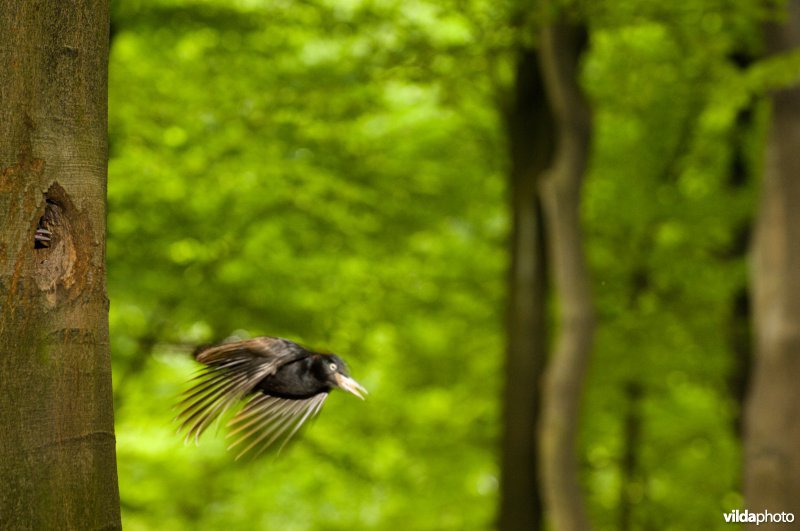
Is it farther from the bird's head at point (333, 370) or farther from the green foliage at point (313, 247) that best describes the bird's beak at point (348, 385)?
the green foliage at point (313, 247)

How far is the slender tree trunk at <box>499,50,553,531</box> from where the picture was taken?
9969 mm

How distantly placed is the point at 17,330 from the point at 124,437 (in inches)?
384

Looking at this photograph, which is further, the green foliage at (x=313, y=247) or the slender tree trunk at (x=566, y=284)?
the green foliage at (x=313, y=247)

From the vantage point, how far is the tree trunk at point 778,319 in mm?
8758

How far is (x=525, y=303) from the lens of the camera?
10250 millimetres

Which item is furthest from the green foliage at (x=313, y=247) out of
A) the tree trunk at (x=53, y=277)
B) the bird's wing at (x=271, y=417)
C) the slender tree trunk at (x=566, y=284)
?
the tree trunk at (x=53, y=277)

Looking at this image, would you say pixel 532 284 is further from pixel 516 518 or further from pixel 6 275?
pixel 6 275

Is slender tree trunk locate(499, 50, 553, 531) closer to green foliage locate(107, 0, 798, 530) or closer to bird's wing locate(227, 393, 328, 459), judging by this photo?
green foliage locate(107, 0, 798, 530)

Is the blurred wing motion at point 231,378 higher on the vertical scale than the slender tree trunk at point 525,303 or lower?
lower

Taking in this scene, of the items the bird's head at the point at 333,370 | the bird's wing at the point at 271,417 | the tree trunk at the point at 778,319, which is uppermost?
the tree trunk at the point at 778,319

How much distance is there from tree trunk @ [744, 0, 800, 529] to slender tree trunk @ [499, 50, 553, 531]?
2.01 metres

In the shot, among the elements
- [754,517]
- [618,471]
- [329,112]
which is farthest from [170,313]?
[618,471]

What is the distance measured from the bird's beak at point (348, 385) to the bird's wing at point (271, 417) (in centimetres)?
22

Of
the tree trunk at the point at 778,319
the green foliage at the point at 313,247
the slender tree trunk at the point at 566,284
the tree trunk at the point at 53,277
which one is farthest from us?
the green foliage at the point at 313,247
